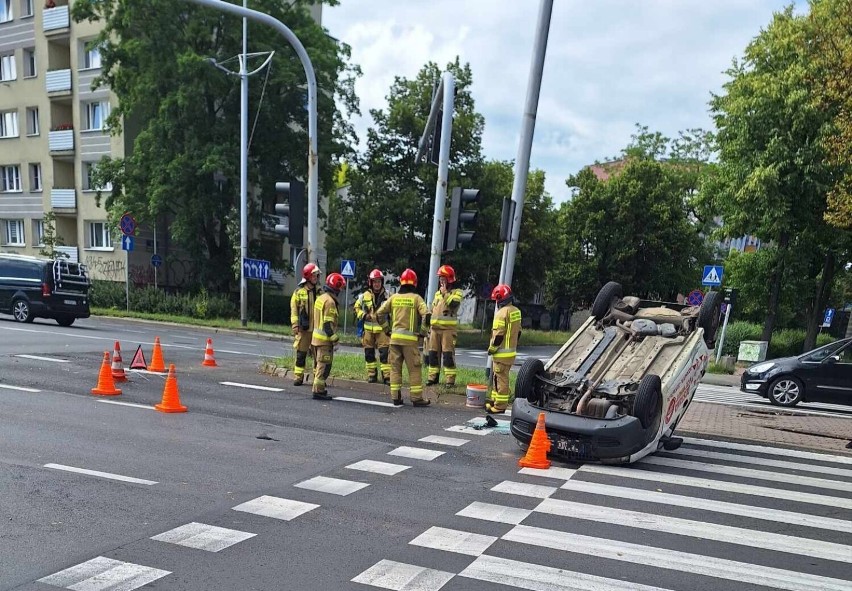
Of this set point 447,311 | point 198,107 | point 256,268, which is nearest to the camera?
point 447,311

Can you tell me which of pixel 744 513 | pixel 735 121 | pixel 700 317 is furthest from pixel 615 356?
pixel 735 121

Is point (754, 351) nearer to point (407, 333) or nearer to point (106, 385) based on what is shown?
point (407, 333)

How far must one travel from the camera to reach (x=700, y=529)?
5273 millimetres

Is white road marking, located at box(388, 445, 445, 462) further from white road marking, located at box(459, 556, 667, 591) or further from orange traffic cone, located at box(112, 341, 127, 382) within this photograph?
orange traffic cone, located at box(112, 341, 127, 382)

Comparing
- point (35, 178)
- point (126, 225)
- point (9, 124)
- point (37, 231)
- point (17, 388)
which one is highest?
point (9, 124)

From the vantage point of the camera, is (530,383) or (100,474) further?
(530,383)

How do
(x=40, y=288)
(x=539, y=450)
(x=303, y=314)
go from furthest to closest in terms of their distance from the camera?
(x=40, y=288) < (x=303, y=314) < (x=539, y=450)

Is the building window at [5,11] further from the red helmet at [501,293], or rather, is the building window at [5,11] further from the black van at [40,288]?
the red helmet at [501,293]

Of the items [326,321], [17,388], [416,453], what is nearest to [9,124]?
[17,388]

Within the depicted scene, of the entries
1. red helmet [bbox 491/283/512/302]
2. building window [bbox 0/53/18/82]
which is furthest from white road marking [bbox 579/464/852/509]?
building window [bbox 0/53/18/82]

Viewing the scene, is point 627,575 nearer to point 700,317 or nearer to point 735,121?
point 700,317

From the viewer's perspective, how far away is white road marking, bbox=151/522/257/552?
4.52 meters

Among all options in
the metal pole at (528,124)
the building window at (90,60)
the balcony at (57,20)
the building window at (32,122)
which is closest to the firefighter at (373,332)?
the metal pole at (528,124)

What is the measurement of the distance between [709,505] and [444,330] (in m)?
6.22
